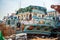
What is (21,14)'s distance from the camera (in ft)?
5.78

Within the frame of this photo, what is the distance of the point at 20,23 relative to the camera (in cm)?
175

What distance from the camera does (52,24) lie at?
1.76 m

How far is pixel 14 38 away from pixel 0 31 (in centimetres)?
21

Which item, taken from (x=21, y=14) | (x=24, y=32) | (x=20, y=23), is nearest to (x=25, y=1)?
(x=21, y=14)

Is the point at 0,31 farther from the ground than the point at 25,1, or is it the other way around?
the point at 25,1

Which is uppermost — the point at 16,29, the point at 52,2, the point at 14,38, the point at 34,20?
the point at 52,2

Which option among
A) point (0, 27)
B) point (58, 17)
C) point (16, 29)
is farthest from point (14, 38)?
point (58, 17)

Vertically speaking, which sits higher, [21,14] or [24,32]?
[21,14]

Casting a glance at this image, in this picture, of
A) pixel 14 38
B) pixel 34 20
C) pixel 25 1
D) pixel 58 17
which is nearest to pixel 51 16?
pixel 58 17

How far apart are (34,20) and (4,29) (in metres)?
0.42

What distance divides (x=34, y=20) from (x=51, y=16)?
9.4 inches

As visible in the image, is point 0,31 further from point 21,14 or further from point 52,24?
point 52,24

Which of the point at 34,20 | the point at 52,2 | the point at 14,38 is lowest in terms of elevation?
the point at 14,38

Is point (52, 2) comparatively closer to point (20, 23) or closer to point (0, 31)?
point (20, 23)
